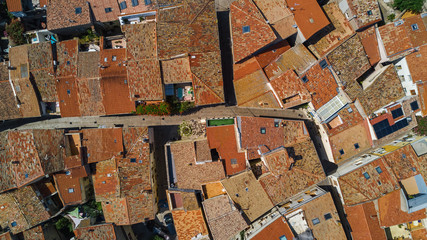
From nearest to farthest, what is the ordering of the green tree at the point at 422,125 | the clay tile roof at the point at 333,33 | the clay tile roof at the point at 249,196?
the clay tile roof at the point at 249,196 → the clay tile roof at the point at 333,33 → the green tree at the point at 422,125

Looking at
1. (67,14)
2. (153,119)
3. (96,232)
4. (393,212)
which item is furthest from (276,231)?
(67,14)

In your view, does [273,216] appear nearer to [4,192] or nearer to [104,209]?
[104,209]

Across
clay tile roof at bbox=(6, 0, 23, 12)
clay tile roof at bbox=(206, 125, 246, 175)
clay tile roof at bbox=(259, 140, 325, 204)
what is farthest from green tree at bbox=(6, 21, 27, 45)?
clay tile roof at bbox=(259, 140, 325, 204)

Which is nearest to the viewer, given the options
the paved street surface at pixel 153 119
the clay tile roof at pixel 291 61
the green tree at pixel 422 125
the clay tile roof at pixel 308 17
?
the clay tile roof at pixel 308 17

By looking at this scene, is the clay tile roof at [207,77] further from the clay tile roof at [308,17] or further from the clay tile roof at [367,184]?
the clay tile roof at [367,184]

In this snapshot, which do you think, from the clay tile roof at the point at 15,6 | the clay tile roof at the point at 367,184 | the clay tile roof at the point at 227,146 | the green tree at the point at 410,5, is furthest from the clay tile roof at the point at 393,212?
the clay tile roof at the point at 15,6

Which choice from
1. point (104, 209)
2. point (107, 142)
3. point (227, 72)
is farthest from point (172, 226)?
point (227, 72)

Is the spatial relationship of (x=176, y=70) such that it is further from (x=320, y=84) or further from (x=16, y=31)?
(x=16, y=31)
